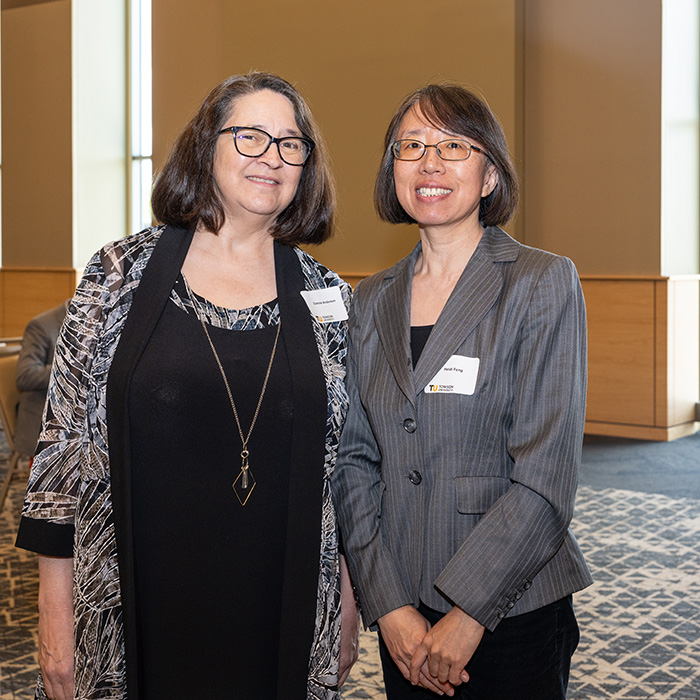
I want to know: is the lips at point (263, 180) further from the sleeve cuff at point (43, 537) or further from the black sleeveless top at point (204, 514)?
the sleeve cuff at point (43, 537)

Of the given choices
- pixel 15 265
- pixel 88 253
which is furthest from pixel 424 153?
pixel 15 265

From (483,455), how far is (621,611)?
2.64 metres

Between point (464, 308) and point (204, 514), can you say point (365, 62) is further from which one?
point (204, 514)

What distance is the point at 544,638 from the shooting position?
183 cm

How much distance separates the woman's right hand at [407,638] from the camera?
1.82 metres

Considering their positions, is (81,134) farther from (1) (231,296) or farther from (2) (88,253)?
(1) (231,296)

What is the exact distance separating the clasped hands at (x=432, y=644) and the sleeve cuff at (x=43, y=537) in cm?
73

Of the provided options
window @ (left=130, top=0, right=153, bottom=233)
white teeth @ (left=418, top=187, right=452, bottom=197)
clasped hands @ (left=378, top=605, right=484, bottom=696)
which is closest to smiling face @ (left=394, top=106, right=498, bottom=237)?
white teeth @ (left=418, top=187, right=452, bottom=197)

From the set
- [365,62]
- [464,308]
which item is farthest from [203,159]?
[365,62]

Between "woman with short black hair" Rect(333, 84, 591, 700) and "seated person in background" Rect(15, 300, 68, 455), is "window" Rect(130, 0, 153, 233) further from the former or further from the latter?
"woman with short black hair" Rect(333, 84, 591, 700)

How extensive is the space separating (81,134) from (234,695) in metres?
11.6

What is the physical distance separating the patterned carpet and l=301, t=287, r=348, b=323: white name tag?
1820 mm

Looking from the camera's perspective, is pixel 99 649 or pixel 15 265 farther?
pixel 15 265

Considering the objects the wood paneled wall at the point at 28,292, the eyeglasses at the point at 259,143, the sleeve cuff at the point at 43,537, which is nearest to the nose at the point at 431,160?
the eyeglasses at the point at 259,143
